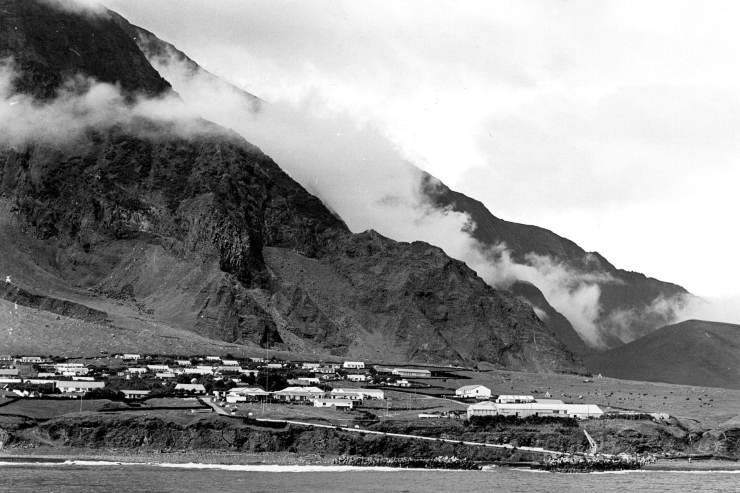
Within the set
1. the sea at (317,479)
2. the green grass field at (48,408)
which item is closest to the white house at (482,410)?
the sea at (317,479)

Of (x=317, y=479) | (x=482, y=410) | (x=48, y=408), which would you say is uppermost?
(x=482, y=410)

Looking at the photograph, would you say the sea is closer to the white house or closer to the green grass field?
the green grass field

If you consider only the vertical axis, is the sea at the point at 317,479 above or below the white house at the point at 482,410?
below

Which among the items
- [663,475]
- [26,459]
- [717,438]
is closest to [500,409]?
[717,438]

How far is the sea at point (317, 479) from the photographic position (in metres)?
131

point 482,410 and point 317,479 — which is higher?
point 482,410

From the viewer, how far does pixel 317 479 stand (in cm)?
14150

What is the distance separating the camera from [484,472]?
155m

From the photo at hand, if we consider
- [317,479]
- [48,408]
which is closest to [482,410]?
[317,479]

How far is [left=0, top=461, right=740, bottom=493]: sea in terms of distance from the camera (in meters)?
131

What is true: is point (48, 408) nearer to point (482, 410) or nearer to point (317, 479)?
point (317, 479)

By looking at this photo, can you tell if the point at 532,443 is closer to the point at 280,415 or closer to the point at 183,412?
the point at 280,415

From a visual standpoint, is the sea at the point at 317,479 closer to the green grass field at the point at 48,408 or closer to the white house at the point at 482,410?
the green grass field at the point at 48,408

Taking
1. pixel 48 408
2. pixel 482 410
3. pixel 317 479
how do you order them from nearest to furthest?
pixel 317 479 < pixel 48 408 < pixel 482 410
